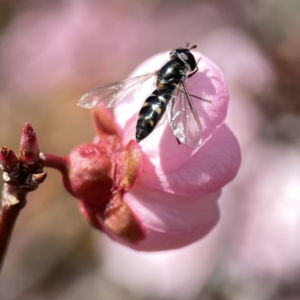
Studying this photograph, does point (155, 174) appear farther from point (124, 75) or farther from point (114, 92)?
point (124, 75)

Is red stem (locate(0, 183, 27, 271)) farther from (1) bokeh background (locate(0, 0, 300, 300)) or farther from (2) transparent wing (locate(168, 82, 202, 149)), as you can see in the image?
(1) bokeh background (locate(0, 0, 300, 300))

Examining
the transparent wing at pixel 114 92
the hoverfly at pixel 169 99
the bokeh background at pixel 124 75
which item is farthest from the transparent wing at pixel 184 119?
the bokeh background at pixel 124 75

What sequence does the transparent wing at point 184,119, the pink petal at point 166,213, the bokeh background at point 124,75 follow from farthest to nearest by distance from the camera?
1. the bokeh background at point 124,75
2. the pink petal at point 166,213
3. the transparent wing at point 184,119

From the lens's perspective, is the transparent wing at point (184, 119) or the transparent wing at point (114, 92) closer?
the transparent wing at point (184, 119)

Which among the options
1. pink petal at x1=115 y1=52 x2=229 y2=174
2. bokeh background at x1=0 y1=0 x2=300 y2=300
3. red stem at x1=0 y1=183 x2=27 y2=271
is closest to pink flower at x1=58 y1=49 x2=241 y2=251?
pink petal at x1=115 y1=52 x2=229 y2=174

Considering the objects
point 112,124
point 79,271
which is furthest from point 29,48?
point 112,124

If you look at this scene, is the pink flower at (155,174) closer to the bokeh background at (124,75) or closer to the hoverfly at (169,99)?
the hoverfly at (169,99)

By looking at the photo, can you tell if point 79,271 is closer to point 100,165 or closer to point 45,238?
point 45,238
